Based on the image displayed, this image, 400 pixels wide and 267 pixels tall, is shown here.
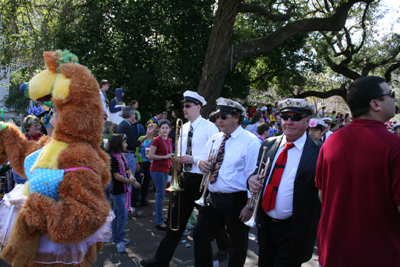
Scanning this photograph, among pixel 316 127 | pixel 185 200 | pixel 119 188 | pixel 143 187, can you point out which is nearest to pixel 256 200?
pixel 185 200

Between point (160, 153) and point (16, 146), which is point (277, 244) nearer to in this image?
point (16, 146)

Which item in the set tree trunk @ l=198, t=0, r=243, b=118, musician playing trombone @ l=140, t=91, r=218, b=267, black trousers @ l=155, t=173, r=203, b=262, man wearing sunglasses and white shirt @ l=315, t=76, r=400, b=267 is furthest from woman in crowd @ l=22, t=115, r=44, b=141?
tree trunk @ l=198, t=0, r=243, b=118

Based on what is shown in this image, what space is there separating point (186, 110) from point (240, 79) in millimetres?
11175

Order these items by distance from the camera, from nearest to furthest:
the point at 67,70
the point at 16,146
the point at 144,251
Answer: the point at 67,70 < the point at 16,146 < the point at 144,251

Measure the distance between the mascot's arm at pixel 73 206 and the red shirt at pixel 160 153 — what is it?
3.62m

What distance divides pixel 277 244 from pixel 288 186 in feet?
1.91

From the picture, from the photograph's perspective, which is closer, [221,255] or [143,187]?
[221,255]

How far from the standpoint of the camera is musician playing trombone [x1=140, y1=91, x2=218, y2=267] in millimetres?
4145

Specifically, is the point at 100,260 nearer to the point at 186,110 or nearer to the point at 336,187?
the point at 186,110

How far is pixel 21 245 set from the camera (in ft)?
7.19

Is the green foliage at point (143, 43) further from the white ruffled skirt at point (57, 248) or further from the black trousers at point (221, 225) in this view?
the white ruffled skirt at point (57, 248)

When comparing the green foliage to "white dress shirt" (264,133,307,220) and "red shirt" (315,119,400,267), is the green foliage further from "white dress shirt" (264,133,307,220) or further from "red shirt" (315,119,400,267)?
"red shirt" (315,119,400,267)

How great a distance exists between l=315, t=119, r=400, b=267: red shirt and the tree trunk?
28.8ft

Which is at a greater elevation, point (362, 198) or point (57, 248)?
point (362, 198)
